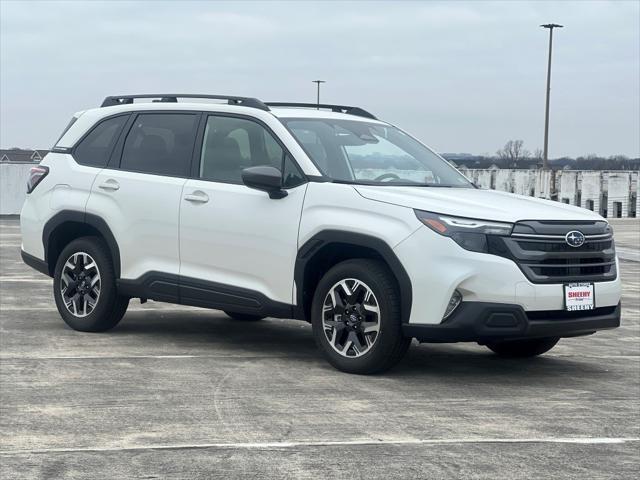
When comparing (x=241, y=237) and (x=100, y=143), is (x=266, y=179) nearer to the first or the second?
(x=241, y=237)

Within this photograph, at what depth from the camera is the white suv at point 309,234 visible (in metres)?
7.84

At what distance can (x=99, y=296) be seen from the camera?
996cm

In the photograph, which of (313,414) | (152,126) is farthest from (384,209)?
(152,126)

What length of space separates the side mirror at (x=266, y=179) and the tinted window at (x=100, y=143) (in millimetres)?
1979

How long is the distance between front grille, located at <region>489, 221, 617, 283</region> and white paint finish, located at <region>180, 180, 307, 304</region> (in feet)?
5.18

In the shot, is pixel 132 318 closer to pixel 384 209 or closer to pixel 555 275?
pixel 384 209

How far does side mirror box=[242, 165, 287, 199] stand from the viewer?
8.59m

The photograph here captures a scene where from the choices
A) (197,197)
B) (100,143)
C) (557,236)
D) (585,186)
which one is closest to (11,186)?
(585,186)

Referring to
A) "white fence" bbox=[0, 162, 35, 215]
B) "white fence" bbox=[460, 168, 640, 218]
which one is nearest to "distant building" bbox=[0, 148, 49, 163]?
"white fence" bbox=[0, 162, 35, 215]

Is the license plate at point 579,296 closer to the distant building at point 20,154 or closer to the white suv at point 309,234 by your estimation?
the white suv at point 309,234

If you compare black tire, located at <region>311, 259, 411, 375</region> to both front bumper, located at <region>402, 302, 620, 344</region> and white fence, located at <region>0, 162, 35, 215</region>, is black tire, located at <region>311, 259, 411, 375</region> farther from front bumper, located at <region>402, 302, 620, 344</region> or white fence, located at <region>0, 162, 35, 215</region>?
white fence, located at <region>0, 162, 35, 215</region>

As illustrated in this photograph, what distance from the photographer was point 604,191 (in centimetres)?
4969

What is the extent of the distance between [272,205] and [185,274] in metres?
1.02

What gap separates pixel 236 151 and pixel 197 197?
0.45 metres
